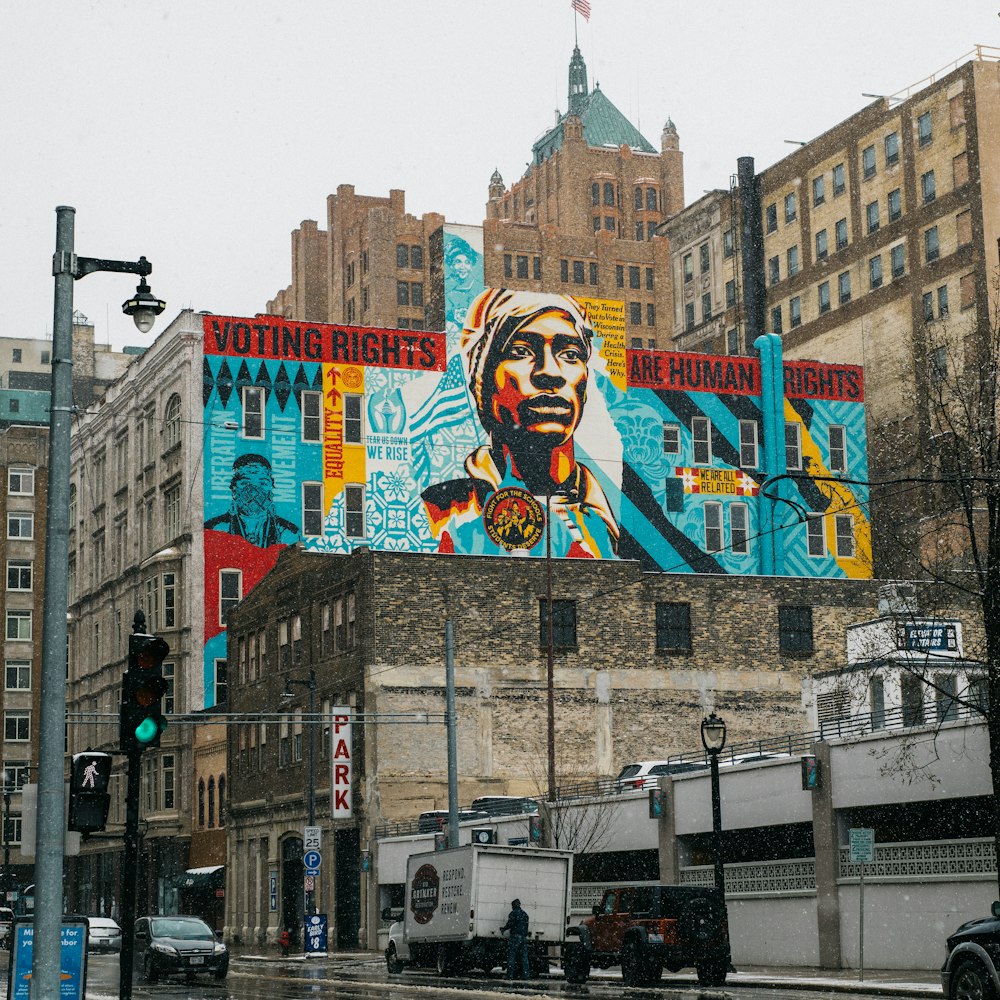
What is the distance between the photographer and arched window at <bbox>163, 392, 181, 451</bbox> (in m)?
83.0

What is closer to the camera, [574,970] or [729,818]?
[574,970]

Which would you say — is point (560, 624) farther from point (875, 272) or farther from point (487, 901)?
point (875, 272)

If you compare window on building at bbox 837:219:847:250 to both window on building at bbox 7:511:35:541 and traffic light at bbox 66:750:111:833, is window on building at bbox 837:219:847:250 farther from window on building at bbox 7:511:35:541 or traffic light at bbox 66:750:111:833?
traffic light at bbox 66:750:111:833

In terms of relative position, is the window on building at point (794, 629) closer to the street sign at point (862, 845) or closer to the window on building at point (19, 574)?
the street sign at point (862, 845)

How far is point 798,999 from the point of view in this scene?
89.1 ft

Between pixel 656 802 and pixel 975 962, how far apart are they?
2608 cm

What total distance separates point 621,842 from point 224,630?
3666 cm

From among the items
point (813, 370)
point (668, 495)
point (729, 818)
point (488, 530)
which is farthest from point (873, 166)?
point (729, 818)

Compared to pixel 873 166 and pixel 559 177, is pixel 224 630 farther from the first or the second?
pixel 559 177

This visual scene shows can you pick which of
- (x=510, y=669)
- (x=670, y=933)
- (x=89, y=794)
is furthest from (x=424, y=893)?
(x=89, y=794)

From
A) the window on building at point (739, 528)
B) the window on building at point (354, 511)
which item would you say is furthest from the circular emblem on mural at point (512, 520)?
the window on building at point (739, 528)

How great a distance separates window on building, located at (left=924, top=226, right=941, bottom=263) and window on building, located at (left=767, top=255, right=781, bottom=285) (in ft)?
50.5

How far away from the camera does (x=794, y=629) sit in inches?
2630

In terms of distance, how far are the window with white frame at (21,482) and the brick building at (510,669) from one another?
183ft
